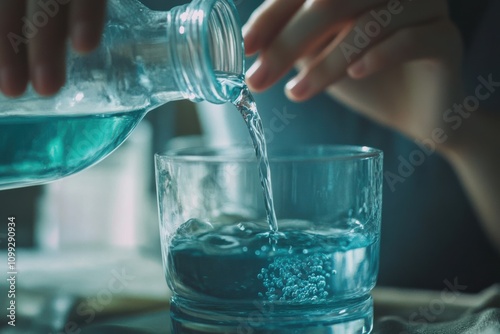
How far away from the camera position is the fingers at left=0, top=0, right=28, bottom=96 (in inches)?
19.8

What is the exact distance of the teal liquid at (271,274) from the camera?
0.48 m

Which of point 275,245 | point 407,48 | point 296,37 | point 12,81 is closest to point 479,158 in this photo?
point 407,48

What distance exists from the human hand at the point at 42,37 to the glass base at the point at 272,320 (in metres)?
0.19

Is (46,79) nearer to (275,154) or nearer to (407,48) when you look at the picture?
(275,154)

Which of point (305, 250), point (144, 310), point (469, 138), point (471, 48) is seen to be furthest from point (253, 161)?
point (471, 48)

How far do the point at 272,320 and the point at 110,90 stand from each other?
0.68 feet

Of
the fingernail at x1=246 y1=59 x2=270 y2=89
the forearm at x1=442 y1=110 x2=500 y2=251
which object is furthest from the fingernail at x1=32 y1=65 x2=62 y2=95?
the forearm at x1=442 y1=110 x2=500 y2=251

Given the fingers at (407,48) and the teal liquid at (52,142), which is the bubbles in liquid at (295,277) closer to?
the teal liquid at (52,142)

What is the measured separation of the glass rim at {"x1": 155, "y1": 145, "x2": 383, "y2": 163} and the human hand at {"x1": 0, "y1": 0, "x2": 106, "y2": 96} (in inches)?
3.8

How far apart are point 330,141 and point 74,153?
0.55m

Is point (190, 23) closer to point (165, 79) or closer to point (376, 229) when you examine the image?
point (165, 79)

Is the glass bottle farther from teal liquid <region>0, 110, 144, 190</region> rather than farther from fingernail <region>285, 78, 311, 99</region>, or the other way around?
fingernail <region>285, 78, 311, 99</region>

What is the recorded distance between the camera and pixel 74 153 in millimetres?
559

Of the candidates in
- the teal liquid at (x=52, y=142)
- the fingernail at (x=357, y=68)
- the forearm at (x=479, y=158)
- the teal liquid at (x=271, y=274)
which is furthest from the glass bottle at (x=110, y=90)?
the forearm at (x=479, y=158)
